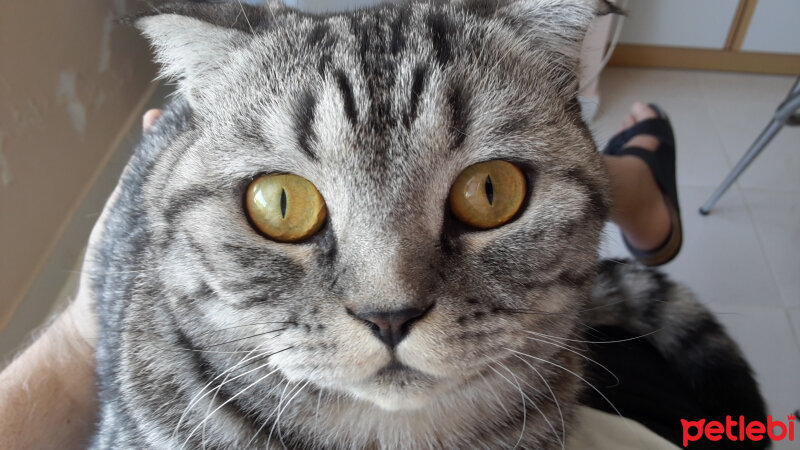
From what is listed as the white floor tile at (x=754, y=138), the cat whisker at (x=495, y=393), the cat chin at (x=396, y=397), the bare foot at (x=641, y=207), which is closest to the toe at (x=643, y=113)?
the bare foot at (x=641, y=207)

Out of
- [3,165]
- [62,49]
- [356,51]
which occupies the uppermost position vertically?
[356,51]

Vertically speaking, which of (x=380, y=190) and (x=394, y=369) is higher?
(x=380, y=190)

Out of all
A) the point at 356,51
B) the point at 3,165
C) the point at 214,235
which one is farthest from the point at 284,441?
the point at 3,165

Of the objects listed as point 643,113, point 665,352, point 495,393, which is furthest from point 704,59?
point 495,393

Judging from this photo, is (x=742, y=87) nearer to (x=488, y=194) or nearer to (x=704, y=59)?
(x=704, y=59)

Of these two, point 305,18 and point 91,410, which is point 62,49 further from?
point 305,18

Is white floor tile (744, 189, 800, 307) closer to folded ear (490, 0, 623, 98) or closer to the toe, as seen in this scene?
the toe
